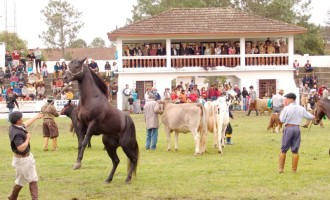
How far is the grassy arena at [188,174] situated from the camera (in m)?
12.8

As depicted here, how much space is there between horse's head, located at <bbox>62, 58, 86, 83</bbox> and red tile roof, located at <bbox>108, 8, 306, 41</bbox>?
29.6 m

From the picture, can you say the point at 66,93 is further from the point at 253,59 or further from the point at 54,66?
the point at 253,59

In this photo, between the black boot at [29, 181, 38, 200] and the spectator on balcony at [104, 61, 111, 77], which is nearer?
the black boot at [29, 181, 38, 200]

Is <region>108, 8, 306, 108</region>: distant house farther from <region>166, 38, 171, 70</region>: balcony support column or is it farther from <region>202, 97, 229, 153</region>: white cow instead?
<region>202, 97, 229, 153</region>: white cow

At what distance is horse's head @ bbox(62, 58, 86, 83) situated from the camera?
1454 centimetres

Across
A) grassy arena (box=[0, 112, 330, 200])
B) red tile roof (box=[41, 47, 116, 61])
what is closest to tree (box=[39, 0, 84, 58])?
red tile roof (box=[41, 47, 116, 61])

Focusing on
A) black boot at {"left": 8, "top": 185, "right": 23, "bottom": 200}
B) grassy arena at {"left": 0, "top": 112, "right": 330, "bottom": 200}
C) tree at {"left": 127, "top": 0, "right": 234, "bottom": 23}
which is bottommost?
grassy arena at {"left": 0, "top": 112, "right": 330, "bottom": 200}

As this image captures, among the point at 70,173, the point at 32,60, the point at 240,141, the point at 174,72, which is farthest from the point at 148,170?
the point at 32,60

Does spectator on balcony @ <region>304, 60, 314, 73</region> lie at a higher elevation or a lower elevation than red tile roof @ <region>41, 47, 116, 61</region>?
lower

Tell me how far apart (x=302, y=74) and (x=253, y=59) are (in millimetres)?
4184

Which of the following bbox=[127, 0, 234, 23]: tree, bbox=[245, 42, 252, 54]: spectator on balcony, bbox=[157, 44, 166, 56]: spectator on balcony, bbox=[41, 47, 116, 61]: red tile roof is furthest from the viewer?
bbox=[41, 47, 116, 61]: red tile roof

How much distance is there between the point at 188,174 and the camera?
50.1 ft

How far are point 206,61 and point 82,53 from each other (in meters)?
51.6

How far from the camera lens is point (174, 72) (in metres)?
44.7
